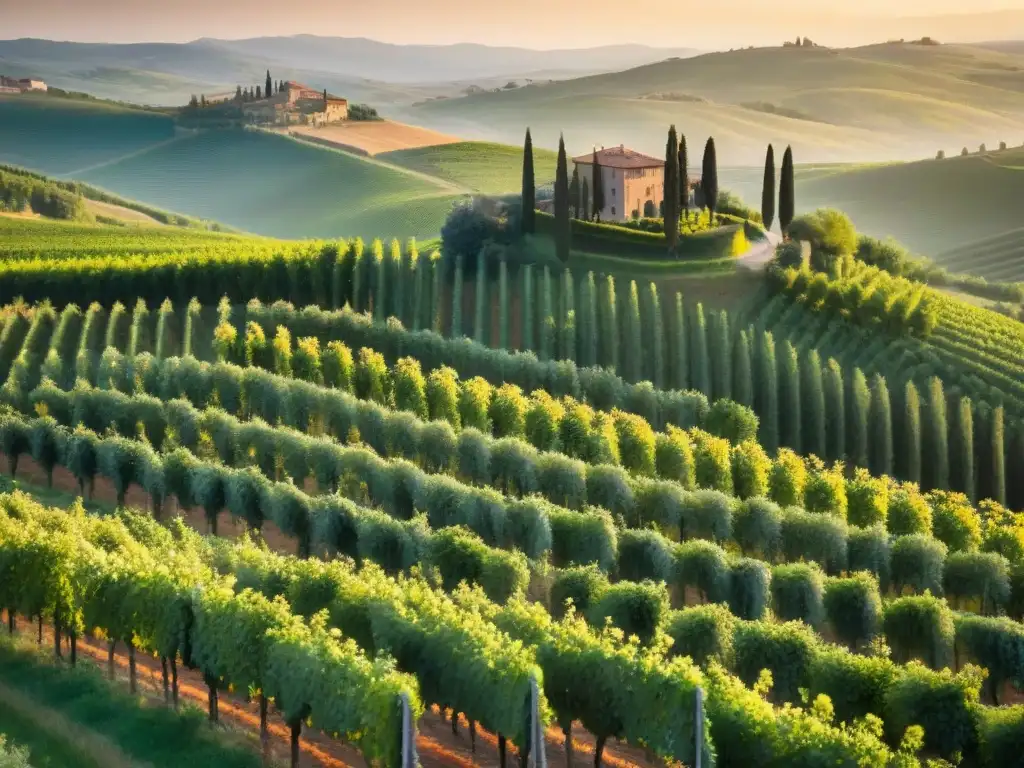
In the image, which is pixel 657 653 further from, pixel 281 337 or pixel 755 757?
pixel 281 337

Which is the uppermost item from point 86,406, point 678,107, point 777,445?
point 678,107

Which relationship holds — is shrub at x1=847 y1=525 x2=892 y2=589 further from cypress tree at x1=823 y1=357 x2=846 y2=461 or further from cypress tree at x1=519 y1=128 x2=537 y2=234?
cypress tree at x1=519 y1=128 x2=537 y2=234

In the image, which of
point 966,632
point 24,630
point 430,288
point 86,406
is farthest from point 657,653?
point 430,288

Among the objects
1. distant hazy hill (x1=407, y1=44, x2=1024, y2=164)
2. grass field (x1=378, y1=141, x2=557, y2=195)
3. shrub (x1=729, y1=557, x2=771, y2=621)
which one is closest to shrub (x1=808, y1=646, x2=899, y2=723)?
shrub (x1=729, y1=557, x2=771, y2=621)

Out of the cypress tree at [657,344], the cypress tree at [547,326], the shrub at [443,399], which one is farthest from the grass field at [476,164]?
the shrub at [443,399]

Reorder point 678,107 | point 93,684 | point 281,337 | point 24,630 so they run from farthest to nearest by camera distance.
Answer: point 678,107, point 281,337, point 24,630, point 93,684

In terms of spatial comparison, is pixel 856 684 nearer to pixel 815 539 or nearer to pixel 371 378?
pixel 815 539

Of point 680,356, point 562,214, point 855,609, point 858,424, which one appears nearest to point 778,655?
point 855,609
